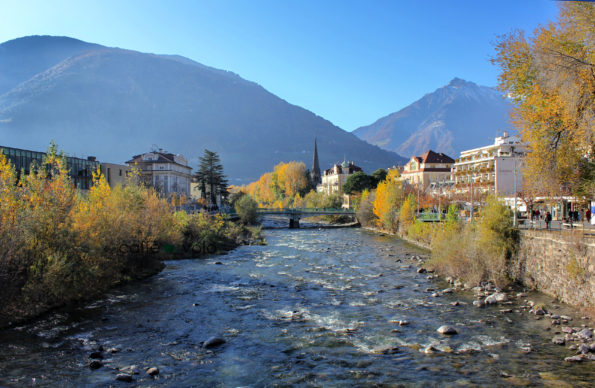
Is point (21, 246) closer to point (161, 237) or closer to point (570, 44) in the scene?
point (161, 237)

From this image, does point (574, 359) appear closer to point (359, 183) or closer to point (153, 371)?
point (153, 371)

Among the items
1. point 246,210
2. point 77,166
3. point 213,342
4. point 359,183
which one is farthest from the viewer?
point 359,183

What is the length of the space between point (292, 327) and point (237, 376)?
5.22m

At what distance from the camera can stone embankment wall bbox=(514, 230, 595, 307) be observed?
19.7m

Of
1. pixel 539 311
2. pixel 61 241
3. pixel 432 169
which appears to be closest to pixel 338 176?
pixel 432 169

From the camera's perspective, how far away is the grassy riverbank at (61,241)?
60.5 feet

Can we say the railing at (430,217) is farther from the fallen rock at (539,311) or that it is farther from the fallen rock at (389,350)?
the fallen rock at (389,350)

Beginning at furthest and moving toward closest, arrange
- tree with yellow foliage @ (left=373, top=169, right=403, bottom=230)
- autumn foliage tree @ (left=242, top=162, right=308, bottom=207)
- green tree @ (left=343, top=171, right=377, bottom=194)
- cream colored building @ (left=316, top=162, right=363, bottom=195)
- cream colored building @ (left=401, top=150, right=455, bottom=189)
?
1. cream colored building @ (left=316, top=162, right=363, bottom=195)
2. autumn foliage tree @ (left=242, top=162, right=308, bottom=207)
3. green tree @ (left=343, top=171, right=377, bottom=194)
4. cream colored building @ (left=401, top=150, right=455, bottom=189)
5. tree with yellow foliage @ (left=373, top=169, right=403, bottom=230)

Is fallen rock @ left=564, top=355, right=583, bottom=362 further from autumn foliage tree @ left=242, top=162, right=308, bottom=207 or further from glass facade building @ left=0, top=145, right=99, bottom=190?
autumn foliage tree @ left=242, top=162, right=308, bottom=207

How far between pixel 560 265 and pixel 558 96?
8906 mm

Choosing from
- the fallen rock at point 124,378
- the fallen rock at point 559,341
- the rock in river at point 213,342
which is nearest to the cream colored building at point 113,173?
the rock in river at point 213,342

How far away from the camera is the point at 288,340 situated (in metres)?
16.5

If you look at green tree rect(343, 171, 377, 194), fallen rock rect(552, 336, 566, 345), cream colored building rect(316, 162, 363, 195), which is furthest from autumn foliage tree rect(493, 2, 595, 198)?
cream colored building rect(316, 162, 363, 195)

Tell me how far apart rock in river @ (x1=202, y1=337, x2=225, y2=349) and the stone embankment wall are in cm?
1668
